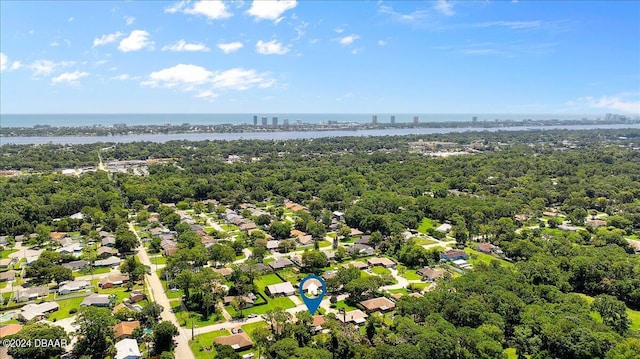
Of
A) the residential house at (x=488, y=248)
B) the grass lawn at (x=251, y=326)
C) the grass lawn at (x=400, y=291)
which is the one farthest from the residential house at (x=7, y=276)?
the residential house at (x=488, y=248)

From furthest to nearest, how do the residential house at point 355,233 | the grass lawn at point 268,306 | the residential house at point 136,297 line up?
the residential house at point 355,233
the residential house at point 136,297
the grass lawn at point 268,306

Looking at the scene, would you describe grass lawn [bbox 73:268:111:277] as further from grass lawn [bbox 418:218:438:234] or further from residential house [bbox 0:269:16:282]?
grass lawn [bbox 418:218:438:234]

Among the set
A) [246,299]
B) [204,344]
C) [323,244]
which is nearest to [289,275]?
[246,299]

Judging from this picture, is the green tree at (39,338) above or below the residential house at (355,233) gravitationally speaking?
above

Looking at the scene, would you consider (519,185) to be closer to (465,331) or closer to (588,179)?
(588,179)

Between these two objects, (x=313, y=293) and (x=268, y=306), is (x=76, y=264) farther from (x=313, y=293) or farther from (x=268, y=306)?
(x=313, y=293)

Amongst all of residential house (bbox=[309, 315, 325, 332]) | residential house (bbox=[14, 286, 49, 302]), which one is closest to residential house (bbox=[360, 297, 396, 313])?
residential house (bbox=[309, 315, 325, 332])

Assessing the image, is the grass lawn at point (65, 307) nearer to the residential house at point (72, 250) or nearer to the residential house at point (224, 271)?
the residential house at point (72, 250)
